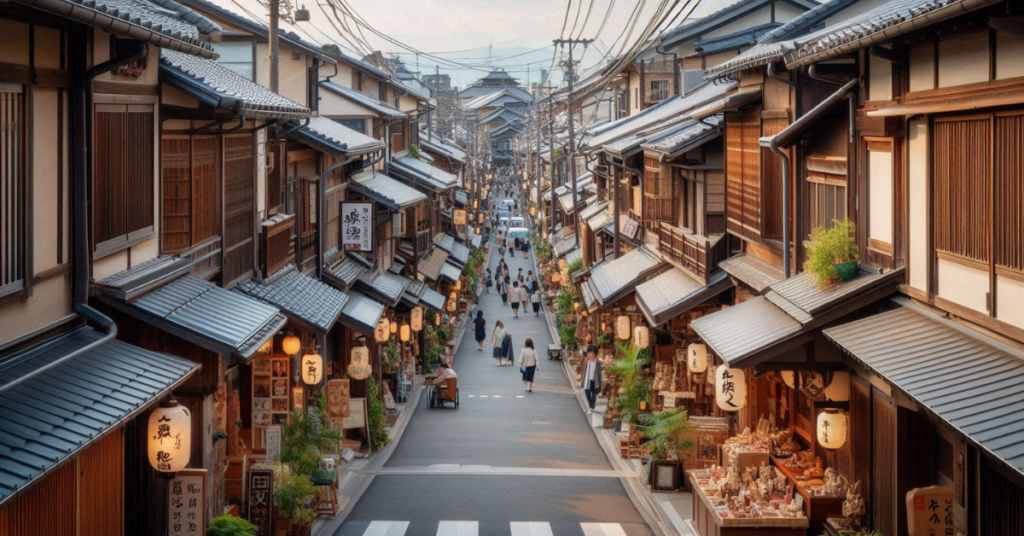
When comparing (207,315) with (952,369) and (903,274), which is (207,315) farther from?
(952,369)

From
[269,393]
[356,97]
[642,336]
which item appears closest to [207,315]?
[269,393]

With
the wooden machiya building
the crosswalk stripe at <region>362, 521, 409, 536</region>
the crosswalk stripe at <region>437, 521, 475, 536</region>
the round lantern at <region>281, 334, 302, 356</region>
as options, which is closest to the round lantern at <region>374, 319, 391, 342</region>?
the round lantern at <region>281, 334, 302, 356</region>

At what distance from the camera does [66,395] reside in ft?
32.3

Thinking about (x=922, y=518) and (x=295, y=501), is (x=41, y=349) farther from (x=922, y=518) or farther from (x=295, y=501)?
(x=922, y=518)

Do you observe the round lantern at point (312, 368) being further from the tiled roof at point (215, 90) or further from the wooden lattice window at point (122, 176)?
the wooden lattice window at point (122, 176)

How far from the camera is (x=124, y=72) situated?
13539mm

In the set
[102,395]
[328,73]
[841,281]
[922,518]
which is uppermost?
[328,73]

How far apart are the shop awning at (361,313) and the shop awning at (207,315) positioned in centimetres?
950

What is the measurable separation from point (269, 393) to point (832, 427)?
1214cm

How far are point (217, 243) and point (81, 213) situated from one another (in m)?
6.45

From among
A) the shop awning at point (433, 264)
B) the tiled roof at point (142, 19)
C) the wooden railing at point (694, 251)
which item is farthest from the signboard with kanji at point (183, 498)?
the shop awning at point (433, 264)

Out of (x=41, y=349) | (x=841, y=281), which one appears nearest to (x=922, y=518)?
(x=841, y=281)

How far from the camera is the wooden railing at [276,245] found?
21.3 meters

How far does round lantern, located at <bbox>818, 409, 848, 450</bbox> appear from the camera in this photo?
15.0 m
